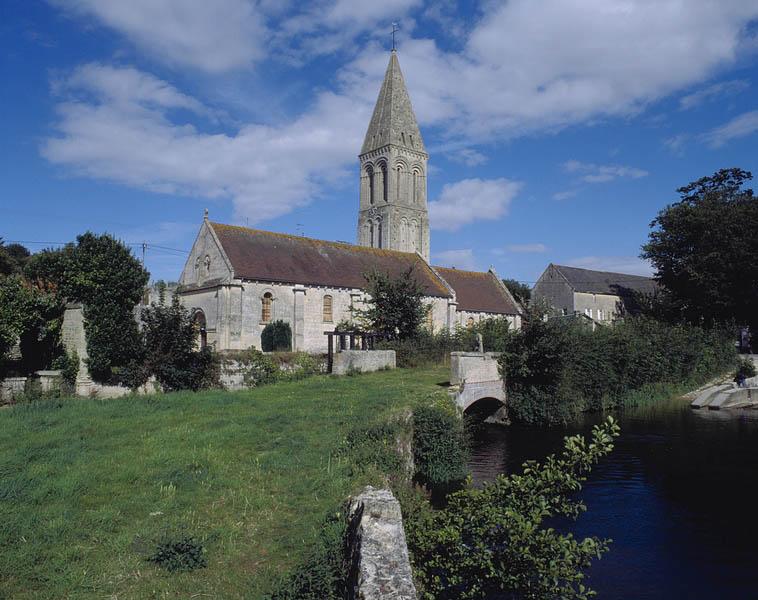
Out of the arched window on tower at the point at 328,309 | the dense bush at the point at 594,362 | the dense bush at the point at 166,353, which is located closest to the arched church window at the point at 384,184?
the arched window on tower at the point at 328,309

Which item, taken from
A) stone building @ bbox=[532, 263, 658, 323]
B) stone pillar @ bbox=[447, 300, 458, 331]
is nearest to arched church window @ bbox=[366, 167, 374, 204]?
stone building @ bbox=[532, 263, 658, 323]

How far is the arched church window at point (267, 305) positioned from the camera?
117 feet

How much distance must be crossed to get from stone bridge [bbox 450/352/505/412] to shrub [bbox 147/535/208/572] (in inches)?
507

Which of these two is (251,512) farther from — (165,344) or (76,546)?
(165,344)

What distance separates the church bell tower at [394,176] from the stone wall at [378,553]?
196 feet

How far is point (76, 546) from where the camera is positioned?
23.0 ft

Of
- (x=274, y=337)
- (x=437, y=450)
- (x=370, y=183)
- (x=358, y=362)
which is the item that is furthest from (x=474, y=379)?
(x=370, y=183)

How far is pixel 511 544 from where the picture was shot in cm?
596

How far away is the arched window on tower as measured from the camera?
3803 cm

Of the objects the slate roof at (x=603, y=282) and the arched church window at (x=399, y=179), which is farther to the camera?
the arched church window at (x=399, y=179)

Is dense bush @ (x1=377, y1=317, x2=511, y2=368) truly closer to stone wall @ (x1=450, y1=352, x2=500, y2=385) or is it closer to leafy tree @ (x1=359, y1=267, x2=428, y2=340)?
leafy tree @ (x1=359, y1=267, x2=428, y2=340)

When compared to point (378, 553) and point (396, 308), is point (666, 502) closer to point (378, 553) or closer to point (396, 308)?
point (378, 553)

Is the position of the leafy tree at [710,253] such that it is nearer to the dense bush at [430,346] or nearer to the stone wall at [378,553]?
the dense bush at [430,346]

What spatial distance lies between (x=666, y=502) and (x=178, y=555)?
12.1 meters
